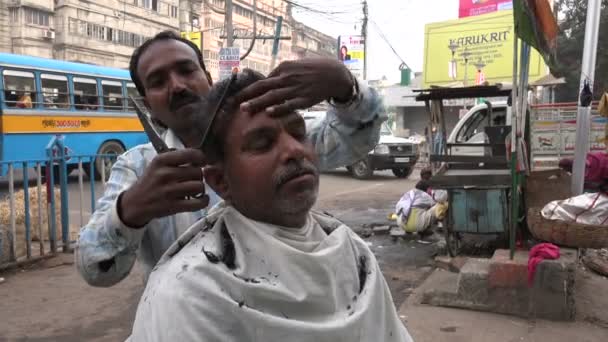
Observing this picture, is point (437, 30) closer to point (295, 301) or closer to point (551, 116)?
point (551, 116)

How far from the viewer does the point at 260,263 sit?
1111 millimetres

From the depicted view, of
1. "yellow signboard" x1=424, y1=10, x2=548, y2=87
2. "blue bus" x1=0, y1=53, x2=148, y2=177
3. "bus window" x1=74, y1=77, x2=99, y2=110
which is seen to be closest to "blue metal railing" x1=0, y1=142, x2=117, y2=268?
"blue bus" x1=0, y1=53, x2=148, y2=177

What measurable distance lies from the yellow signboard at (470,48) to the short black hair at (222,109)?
2582 cm

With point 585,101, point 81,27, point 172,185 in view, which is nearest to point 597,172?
point 585,101

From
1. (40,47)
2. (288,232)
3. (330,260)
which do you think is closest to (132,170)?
(288,232)

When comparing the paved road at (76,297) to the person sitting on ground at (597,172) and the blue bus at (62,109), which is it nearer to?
the person sitting on ground at (597,172)

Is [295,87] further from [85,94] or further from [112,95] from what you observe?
[112,95]

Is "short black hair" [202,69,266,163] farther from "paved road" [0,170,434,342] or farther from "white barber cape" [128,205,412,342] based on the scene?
"paved road" [0,170,434,342]

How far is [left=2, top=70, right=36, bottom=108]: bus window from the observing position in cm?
1076

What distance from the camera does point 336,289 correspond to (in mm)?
1169

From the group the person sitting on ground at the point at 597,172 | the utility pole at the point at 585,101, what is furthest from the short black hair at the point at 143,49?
the utility pole at the point at 585,101

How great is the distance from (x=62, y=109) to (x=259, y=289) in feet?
40.2

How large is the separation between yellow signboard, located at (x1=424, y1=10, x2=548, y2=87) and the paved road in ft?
69.4

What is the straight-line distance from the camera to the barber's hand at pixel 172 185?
3.56 ft
